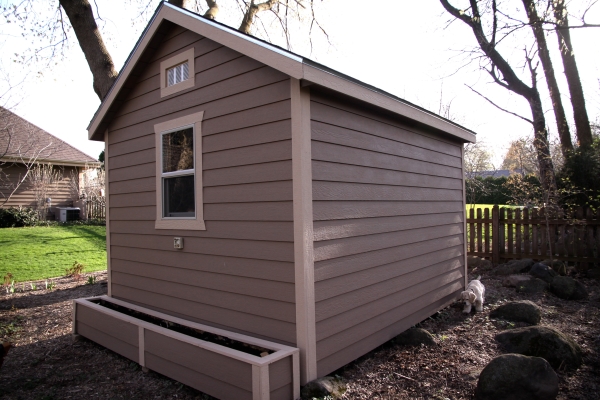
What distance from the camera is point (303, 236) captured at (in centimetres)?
349

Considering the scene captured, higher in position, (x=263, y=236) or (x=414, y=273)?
(x=263, y=236)

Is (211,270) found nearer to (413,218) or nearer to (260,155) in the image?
(260,155)

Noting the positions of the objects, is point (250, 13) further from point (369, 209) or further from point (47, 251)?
point (369, 209)

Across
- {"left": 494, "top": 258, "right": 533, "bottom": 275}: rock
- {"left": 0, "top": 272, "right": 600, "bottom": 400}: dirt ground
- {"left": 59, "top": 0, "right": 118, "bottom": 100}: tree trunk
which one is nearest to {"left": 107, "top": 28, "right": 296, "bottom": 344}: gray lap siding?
{"left": 0, "top": 272, "right": 600, "bottom": 400}: dirt ground

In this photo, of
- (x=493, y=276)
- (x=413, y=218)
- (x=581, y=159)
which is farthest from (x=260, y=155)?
(x=581, y=159)

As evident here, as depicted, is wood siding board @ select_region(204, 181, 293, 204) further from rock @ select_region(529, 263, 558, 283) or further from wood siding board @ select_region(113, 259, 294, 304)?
rock @ select_region(529, 263, 558, 283)

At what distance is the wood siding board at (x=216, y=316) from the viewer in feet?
12.2

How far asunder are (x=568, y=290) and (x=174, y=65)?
687 cm

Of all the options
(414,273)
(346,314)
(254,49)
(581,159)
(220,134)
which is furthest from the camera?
(581,159)

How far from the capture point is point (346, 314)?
3.99 metres

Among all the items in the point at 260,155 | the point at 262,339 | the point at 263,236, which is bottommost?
the point at 262,339

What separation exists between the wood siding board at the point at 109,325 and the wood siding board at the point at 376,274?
2.23m

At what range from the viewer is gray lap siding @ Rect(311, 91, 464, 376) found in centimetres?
377

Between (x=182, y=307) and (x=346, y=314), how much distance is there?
79.3 inches
